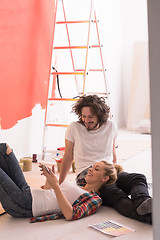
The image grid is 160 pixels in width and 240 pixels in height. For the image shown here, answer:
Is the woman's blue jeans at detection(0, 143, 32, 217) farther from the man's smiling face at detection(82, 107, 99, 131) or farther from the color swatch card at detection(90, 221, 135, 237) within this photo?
the man's smiling face at detection(82, 107, 99, 131)

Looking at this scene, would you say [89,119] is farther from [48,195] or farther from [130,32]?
[130,32]

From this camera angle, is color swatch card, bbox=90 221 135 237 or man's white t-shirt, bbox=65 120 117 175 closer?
color swatch card, bbox=90 221 135 237

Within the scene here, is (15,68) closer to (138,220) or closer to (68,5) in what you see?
(68,5)

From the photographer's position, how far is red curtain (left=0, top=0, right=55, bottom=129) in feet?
12.3

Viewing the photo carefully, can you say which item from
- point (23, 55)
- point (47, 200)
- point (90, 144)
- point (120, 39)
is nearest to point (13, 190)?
point (47, 200)

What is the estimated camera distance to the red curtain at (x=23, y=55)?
3748mm

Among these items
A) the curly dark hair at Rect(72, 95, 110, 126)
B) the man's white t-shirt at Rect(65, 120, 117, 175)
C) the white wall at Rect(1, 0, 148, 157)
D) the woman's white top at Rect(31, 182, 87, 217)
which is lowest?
the woman's white top at Rect(31, 182, 87, 217)

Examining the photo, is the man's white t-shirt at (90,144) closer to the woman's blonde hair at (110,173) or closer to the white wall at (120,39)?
the woman's blonde hair at (110,173)

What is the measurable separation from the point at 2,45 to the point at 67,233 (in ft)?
7.41

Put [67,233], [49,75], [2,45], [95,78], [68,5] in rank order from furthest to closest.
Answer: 1. [95,78]
2. [68,5]
3. [49,75]
4. [2,45]
5. [67,233]

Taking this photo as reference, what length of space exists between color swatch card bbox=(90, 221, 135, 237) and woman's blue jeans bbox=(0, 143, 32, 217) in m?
0.48

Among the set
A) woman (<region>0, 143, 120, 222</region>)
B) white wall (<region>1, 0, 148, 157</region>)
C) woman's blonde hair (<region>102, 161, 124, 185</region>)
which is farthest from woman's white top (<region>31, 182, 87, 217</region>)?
white wall (<region>1, 0, 148, 157</region>)

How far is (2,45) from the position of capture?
3701 millimetres

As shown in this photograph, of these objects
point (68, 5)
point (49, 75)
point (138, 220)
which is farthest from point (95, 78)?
point (138, 220)
